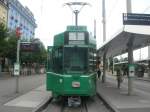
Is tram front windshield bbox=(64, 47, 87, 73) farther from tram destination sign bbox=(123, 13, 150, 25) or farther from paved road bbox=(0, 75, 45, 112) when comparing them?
paved road bbox=(0, 75, 45, 112)

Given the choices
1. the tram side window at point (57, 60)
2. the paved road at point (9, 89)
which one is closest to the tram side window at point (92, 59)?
the tram side window at point (57, 60)

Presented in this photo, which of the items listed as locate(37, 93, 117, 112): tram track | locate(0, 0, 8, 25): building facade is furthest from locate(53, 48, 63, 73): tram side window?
locate(0, 0, 8, 25): building facade

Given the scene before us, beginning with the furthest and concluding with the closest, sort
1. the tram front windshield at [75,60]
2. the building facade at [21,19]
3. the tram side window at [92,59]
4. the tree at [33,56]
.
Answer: the building facade at [21,19]
the tree at [33,56]
the tram side window at [92,59]
the tram front windshield at [75,60]

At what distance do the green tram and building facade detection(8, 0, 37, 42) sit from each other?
2067 inches

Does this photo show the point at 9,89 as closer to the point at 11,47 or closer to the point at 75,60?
the point at 75,60

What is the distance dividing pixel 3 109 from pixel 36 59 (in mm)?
72965

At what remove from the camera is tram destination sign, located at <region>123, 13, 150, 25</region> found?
20.9m

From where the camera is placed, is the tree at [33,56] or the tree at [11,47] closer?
the tree at [11,47]

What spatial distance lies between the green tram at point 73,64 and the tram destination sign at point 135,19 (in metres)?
2.35

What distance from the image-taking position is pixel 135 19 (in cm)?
2111

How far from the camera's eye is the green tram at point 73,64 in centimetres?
1864

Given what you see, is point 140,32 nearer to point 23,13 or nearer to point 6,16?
point 6,16

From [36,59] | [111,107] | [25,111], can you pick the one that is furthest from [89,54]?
[36,59]

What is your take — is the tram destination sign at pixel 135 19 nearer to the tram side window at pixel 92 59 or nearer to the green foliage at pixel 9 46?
the tram side window at pixel 92 59
